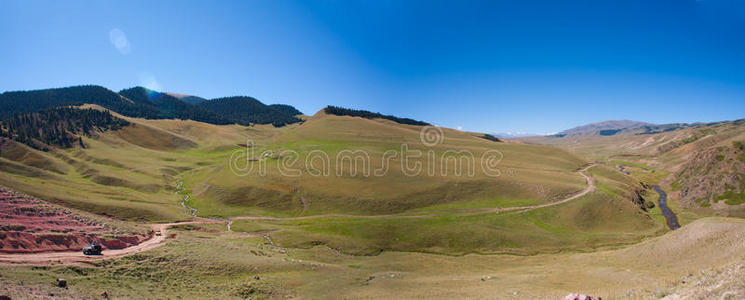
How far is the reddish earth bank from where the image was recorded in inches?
1078

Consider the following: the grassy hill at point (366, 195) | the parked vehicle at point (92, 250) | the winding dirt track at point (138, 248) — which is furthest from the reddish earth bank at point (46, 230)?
the grassy hill at point (366, 195)

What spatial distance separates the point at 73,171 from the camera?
8694 cm

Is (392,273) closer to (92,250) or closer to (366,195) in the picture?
(92,250)

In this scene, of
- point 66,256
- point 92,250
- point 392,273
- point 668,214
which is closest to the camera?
point 66,256

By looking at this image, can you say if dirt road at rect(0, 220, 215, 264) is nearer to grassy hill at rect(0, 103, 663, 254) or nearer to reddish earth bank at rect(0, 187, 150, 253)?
reddish earth bank at rect(0, 187, 150, 253)

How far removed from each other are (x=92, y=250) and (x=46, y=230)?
270 inches

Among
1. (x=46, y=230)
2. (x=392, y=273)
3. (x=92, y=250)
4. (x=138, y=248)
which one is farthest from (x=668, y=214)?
(x=46, y=230)

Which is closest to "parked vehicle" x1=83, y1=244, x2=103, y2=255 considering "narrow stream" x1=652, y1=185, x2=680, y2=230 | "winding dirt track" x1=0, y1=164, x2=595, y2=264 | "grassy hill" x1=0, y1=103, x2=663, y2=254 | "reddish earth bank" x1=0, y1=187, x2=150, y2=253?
"winding dirt track" x1=0, y1=164, x2=595, y2=264

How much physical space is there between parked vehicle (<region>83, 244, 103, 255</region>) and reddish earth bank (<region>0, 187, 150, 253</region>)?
5.99 feet

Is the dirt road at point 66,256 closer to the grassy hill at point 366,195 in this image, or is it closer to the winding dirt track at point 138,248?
the winding dirt track at point 138,248

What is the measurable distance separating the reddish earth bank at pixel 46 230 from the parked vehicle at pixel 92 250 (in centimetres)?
183

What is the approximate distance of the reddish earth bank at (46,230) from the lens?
A: 27.4 metres

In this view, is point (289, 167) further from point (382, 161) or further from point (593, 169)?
point (593, 169)

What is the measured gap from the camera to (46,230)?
30969mm
